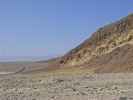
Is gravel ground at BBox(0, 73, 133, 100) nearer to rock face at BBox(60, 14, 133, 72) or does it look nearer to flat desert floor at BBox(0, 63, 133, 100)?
flat desert floor at BBox(0, 63, 133, 100)

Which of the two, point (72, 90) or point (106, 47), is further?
point (106, 47)

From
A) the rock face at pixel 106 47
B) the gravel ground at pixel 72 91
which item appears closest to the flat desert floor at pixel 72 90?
the gravel ground at pixel 72 91

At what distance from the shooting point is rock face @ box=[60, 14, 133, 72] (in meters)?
61.1

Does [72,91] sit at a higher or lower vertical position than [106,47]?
lower

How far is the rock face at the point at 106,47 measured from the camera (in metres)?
61.1

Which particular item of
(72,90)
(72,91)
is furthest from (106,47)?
(72,91)

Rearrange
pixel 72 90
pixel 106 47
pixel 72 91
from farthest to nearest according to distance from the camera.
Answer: pixel 106 47, pixel 72 90, pixel 72 91

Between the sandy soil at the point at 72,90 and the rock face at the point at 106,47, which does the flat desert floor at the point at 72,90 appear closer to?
the sandy soil at the point at 72,90

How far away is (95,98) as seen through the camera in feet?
65.2

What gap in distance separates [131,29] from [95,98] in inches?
2031

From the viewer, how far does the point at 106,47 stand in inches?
2793

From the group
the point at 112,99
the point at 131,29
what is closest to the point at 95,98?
the point at 112,99

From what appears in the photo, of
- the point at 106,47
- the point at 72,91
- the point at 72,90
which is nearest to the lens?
the point at 72,91

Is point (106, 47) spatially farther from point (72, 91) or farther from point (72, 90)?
point (72, 91)
